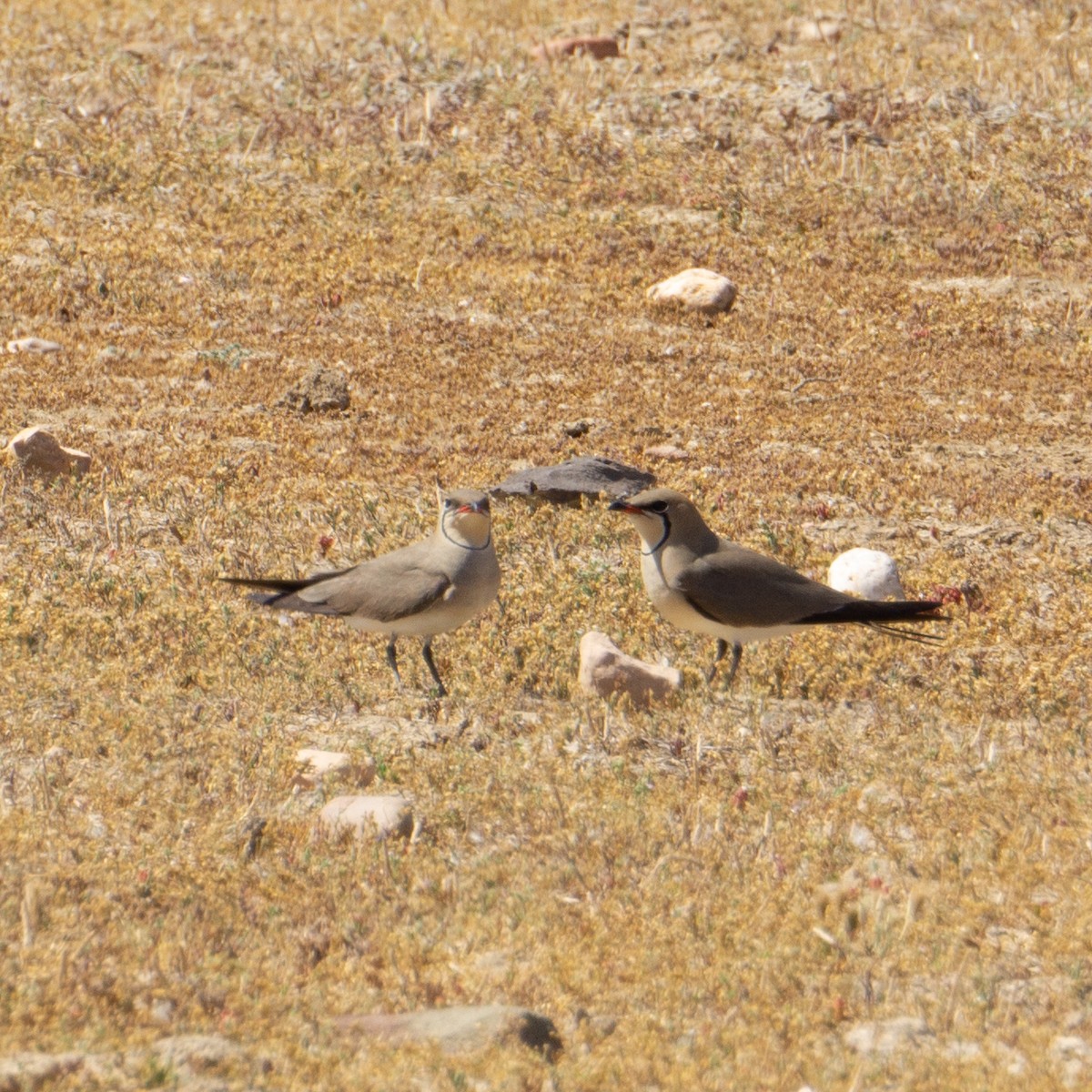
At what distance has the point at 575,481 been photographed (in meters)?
11.6

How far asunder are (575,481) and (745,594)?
3125mm

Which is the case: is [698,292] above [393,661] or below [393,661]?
below

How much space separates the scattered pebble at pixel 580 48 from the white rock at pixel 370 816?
15498mm

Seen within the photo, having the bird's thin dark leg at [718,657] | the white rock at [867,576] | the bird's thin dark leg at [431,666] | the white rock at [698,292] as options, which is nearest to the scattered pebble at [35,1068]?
the bird's thin dark leg at [431,666]

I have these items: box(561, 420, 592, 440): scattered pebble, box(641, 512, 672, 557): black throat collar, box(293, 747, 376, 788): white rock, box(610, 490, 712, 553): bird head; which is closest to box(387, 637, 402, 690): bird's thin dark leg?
box(293, 747, 376, 788): white rock

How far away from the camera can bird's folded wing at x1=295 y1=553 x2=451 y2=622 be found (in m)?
8.55

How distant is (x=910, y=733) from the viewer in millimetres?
8297

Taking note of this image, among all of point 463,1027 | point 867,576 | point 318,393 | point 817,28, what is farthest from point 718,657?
point 817,28

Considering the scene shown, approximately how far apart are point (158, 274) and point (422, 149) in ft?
13.5

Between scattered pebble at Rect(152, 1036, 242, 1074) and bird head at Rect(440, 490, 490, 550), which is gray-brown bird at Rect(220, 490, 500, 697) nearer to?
bird head at Rect(440, 490, 490, 550)

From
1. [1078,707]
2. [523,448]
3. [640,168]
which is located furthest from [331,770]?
[640,168]

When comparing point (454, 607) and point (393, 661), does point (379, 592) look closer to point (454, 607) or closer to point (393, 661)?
point (454, 607)

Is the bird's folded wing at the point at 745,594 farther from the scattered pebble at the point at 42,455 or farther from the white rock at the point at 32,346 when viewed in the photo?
the white rock at the point at 32,346

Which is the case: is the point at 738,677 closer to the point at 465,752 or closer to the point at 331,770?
the point at 465,752
